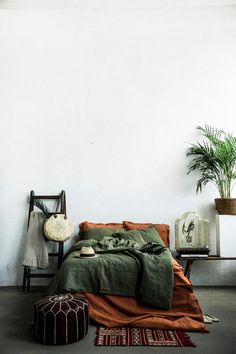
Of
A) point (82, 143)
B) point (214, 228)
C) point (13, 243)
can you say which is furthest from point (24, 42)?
point (214, 228)

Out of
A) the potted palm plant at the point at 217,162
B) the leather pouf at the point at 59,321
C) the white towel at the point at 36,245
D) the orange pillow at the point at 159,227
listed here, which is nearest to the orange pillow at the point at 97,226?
the orange pillow at the point at 159,227

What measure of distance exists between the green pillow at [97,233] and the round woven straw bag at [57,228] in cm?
21

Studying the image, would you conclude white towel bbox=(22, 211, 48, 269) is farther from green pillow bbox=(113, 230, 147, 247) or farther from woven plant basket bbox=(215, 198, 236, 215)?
woven plant basket bbox=(215, 198, 236, 215)

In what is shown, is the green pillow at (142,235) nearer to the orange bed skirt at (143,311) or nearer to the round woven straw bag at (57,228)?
the round woven straw bag at (57,228)

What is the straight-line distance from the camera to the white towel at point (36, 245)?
15.1 feet

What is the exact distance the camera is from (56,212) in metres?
4.94

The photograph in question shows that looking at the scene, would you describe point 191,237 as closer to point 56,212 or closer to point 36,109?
point 56,212

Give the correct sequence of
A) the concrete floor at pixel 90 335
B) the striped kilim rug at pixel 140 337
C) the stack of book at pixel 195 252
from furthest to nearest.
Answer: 1. the stack of book at pixel 195 252
2. the striped kilim rug at pixel 140 337
3. the concrete floor at pixel 90 335

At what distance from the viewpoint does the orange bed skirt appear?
312 centimetres

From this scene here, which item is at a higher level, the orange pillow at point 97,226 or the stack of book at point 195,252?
the orange pillow at point 97,226

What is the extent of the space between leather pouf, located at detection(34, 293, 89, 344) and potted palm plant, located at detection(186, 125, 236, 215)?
Result: 266 centimetres

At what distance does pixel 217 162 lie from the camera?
4828 millimetres

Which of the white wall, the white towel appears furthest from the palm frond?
the white towel

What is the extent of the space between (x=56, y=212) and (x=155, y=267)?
2.05m
